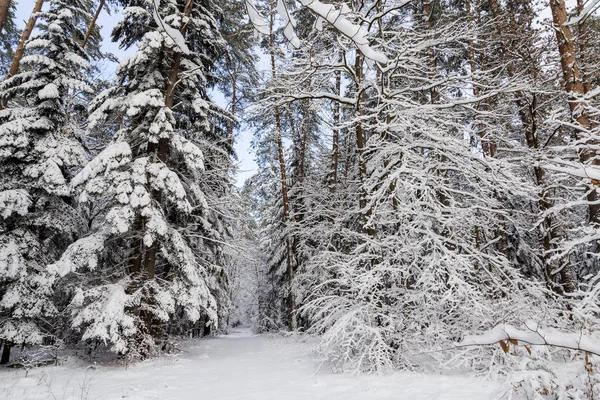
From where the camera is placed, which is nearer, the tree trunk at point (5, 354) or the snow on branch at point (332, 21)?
the snow on branch at point (332, 21)

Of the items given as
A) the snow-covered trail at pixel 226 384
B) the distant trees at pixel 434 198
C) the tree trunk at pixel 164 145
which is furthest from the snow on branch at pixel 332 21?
the tree trunk at pixel 164 145

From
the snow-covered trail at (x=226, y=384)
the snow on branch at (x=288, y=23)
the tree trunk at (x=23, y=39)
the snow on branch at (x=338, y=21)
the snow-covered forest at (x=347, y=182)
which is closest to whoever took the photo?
the snow on branch at (x=338, y=21)

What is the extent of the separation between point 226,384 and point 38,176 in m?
7.32

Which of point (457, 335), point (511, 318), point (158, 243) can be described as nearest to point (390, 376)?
point (457, 335)

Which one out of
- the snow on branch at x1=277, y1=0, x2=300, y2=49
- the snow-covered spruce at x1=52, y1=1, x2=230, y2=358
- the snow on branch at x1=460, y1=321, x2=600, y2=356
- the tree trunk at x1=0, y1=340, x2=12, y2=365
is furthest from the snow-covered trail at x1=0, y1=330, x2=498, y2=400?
the snow on branch at x1=277, y1=0, x2=300, y2=49

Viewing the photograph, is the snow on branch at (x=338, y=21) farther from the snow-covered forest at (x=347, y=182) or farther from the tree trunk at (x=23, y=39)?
the tree trunk at (x=23, y=39)

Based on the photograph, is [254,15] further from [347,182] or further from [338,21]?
[347,182]

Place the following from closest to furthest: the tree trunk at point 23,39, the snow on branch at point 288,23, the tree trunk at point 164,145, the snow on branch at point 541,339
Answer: the snow on branch at point 288,23
the snow on branch at point 541,339
the tree trunk at point 164,145
the tree trunk at point 23,39

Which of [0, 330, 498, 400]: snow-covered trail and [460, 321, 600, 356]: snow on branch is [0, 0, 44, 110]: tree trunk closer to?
[0, 330, 498, 400]: snow-covered trail

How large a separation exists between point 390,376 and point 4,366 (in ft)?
30.7

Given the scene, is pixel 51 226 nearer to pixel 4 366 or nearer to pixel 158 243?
pixel 158 243

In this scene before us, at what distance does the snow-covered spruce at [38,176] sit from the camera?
7.82m

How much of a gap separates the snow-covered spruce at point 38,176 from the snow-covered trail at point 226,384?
140 cm

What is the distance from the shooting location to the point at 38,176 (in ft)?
28.5
